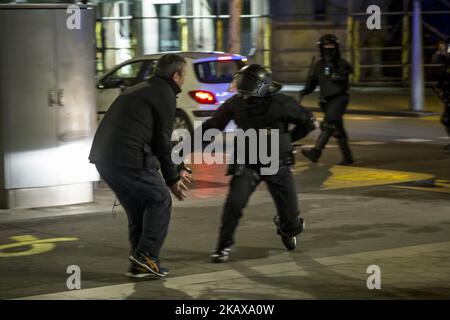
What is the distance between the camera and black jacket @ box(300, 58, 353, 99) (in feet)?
46.2

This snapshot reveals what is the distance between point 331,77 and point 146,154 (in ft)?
22.6

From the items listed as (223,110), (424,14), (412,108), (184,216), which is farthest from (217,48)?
(223,110)

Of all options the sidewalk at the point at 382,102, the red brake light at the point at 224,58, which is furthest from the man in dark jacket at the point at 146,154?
the sidewalk at the point at 382,102

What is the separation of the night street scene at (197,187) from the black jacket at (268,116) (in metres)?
0.01

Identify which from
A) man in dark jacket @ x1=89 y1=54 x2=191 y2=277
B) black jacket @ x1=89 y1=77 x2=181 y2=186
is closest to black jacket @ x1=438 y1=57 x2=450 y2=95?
man in dark jacket @ x1=89 y1=54 x2=191 y2=277

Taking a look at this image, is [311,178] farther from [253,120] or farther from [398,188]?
[253,120]

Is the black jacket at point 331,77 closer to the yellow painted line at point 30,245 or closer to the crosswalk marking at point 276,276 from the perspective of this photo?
the crosswalk marking at point 276,276

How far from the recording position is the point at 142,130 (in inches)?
296

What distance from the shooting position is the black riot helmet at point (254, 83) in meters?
8.28

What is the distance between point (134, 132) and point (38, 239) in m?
2.40

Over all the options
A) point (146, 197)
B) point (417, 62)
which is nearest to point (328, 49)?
point (146, 197)

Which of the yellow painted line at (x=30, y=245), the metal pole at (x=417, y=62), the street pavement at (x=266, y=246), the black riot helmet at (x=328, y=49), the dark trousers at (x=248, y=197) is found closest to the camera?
the street pavement at (x=266, y=246)

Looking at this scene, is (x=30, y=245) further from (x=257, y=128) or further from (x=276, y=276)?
(x=276, y=276)

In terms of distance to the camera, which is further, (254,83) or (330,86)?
(330,86)
